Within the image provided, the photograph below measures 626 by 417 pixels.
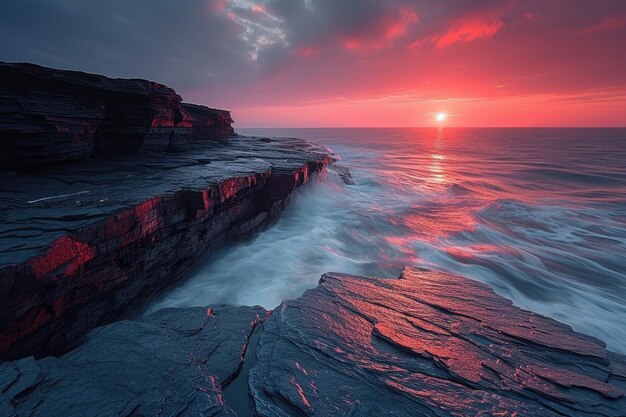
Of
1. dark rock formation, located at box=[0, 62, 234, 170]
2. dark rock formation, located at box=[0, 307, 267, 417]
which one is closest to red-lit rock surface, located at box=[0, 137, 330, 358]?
dark rock formation, located at box=[0, 62, 234, 170]

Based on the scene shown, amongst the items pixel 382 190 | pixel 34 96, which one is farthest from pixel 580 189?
pixel 34 96

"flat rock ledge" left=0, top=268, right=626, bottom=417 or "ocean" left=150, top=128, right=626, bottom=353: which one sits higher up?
"flat rock ledge" left=0, top=268, right=626, bottom=417

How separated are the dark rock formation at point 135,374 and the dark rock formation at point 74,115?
15.1 ft

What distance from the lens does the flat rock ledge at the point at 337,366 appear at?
2541mm

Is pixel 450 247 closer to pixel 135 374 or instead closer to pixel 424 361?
pixel 424 361

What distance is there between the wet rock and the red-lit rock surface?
281 cm

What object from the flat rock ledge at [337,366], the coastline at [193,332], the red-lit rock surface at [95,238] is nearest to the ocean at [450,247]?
the red-lit rock surface at [95,238]

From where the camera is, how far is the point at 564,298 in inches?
268

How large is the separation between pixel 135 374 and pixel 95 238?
227 cm

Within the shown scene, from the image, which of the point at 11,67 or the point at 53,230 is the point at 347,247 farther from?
the point at 11,67

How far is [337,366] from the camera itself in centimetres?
307

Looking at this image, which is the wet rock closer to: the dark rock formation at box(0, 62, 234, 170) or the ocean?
the ocean

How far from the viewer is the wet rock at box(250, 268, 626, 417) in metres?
2.69

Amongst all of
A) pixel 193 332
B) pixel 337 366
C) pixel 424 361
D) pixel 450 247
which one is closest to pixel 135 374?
pixel 193 332
